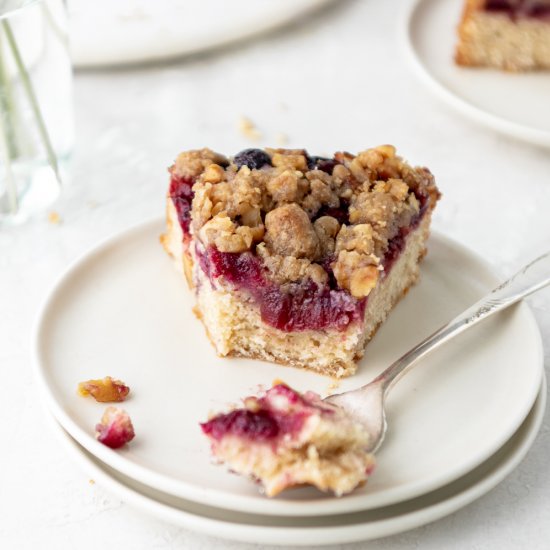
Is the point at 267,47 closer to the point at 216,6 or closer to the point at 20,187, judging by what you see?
the point at 216,6

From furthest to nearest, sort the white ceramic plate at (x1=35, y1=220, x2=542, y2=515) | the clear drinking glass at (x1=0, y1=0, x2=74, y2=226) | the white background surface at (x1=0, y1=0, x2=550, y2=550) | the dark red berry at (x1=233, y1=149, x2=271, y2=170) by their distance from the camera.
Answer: the clear drinking glass at (x1=0, y1=0, x2=74, y2=226), the dark red berry at (x1=233, y1=149, x2=271, y2=170), the white background surface at (x1=0, y1=0, x2=550, y2=550), the white ceramic plate at (x1=35, y1=220, x2=542, y2=515)

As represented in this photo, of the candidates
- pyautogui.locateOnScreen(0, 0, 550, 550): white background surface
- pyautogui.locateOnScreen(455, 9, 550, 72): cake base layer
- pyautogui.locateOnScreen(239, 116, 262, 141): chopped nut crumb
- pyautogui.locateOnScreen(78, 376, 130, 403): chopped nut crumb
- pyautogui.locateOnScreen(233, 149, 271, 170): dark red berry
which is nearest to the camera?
pyautogui.locateOnScreen(0, 0, 550, 550): white background surface

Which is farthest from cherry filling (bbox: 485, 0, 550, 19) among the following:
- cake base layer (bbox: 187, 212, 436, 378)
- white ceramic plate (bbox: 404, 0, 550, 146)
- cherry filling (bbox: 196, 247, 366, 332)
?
cherry filling (bbox: 196, 247, 366, 332)

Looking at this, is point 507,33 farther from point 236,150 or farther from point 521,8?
point 236,150

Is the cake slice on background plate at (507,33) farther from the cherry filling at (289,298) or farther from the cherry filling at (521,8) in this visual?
the cherry filling at (289,298)

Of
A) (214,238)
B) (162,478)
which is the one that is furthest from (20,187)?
(162,478)

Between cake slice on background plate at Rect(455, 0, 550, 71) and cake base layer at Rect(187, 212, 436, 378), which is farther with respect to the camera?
cake slice on background plate at Rect(455, 0, 550, 71)

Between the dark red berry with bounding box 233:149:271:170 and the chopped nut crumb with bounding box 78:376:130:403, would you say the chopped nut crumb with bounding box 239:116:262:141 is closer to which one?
the dark red berry with bounding box 233:149:271:170
